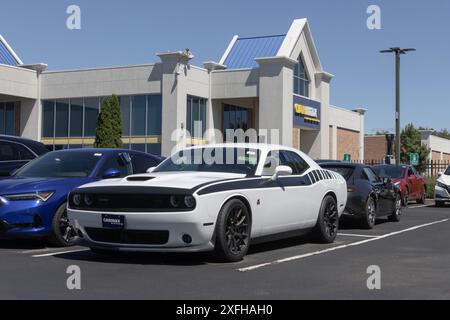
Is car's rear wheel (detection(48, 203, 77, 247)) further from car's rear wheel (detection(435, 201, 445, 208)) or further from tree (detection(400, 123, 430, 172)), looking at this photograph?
tree (detection(400, 123, 430, 172))

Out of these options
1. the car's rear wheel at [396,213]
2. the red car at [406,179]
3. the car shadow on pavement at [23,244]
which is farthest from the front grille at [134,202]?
the red car at [406,179]

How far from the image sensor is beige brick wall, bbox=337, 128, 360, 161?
52853 mm

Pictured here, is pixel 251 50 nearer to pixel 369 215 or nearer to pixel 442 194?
pixel 442 194

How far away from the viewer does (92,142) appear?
127 ft

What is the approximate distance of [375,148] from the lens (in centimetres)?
7681

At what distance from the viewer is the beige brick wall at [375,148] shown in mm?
76188

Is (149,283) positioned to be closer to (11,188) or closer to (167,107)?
(11,188)

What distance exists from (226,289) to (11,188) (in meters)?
3.94

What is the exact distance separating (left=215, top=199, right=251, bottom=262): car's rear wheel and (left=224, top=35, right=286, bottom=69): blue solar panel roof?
1454 inches

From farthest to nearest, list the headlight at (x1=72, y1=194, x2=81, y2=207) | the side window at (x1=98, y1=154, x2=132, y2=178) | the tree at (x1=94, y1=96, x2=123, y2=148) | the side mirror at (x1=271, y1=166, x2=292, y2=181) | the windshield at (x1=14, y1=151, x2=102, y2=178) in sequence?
1. the tree at (x1=94, y1=96, x2=123, y2=148)
2. the side window at (x1=98, y1=154, x2=132, y2=178)
3. the windshield at (x1=14, y1=151, x2=102, y2=178)
4. the side mirror at (x1=271, y1=166, x2=292, y2=181)
5. the headlight at (x1=72, y1=194, x2=81, y2=207)

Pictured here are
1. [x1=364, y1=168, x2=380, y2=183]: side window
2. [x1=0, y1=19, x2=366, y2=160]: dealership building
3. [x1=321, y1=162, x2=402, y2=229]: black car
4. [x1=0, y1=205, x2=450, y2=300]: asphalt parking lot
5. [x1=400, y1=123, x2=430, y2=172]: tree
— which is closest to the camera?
[x1=0, y1=205, x2=450, y2=300]: asphalt parking lot

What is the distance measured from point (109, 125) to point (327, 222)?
85.9 ft

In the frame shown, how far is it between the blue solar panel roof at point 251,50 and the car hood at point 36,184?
118 ft

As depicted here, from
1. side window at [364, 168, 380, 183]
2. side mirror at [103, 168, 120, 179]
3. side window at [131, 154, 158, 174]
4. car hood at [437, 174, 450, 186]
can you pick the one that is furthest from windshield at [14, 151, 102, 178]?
car hood at [437, 174, 450, 186]
